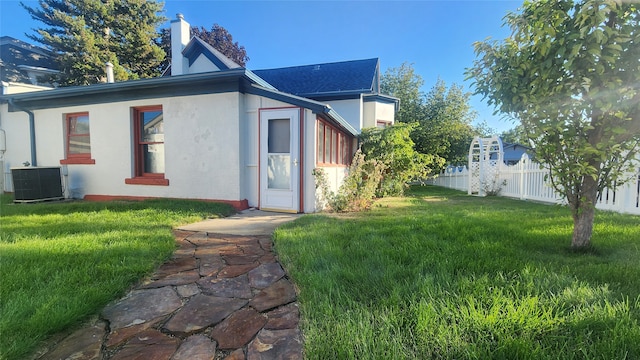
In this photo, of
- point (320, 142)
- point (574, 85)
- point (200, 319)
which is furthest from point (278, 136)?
point (574, 85)

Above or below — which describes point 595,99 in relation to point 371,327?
above

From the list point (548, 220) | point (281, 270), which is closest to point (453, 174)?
point (548, 220)

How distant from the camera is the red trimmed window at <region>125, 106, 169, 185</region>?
288 inches

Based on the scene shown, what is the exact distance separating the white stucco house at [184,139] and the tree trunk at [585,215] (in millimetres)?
4403

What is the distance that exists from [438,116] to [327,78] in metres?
10.2

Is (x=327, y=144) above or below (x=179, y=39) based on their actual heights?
below

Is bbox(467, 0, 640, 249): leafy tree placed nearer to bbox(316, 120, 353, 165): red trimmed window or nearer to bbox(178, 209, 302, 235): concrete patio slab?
bbox(178, 209, 302, 235): concrete patio slab

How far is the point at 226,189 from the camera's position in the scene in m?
6.61

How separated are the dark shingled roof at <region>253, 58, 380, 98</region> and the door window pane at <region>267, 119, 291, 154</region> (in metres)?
6.97

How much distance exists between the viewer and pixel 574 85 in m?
2.60

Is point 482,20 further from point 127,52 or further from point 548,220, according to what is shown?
point 127,52

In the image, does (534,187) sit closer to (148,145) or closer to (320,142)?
(320,142)

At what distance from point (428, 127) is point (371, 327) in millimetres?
20413

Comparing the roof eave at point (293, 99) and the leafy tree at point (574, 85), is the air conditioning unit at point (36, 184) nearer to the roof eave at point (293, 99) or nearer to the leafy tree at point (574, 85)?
the roof eave at point (293, 99)
